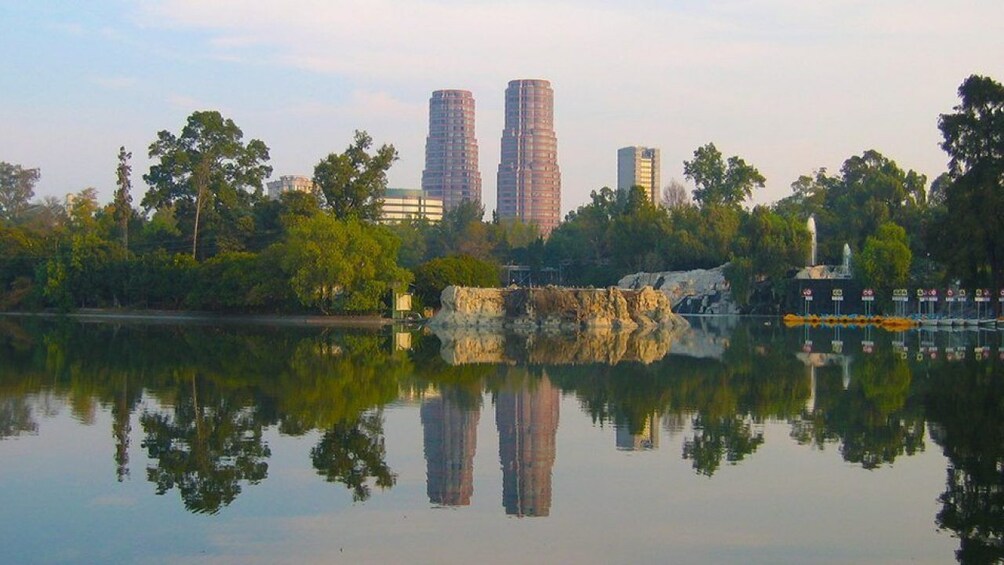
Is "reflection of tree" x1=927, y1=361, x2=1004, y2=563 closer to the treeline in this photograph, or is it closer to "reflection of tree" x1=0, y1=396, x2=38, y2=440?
"reflection of tree" x1=0, y1=396, x2=38, y2=440

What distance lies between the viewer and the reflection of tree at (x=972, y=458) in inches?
417

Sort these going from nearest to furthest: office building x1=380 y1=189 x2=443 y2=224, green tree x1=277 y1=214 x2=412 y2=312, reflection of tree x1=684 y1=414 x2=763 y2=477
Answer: reflection of tree x1=684 y1=414 x2=763 y2=477 → green tree x1=277 y1=214 x2=412 y2=312 → office building x1=380 y1=189 x2=443 y2=224

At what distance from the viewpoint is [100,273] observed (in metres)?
70.5

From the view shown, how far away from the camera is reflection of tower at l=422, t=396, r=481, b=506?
12.8 meters

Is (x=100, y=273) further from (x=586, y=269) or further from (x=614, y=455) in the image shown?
(x=614, y=455)

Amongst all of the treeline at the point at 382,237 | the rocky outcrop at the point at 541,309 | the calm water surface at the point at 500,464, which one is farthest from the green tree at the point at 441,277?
the calm water surface at the point at 500,464

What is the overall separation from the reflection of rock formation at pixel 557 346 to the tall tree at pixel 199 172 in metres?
26.2

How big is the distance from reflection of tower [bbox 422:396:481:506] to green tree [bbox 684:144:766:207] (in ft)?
276

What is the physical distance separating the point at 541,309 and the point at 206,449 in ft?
146

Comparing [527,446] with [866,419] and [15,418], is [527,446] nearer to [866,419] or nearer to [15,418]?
[866,419]

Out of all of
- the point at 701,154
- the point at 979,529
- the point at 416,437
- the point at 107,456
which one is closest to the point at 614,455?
the point at 416,437

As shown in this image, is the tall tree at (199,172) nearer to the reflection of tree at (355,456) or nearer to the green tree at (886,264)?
the green tree at (886,264)

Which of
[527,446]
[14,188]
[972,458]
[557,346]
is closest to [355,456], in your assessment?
[527,446]

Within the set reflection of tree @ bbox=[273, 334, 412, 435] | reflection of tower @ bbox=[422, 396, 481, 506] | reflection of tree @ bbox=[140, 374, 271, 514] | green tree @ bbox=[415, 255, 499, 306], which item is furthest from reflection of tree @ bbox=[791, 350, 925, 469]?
green tree @ bbox=[415, 255, 499, 306]
